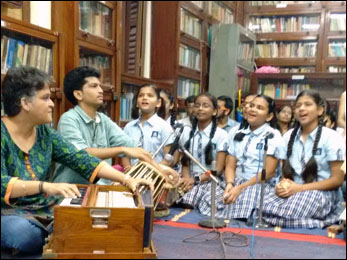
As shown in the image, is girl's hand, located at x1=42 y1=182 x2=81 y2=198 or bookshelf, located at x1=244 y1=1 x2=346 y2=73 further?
bookshelf, located at x1=244 y1=1 x2=346 y2=73

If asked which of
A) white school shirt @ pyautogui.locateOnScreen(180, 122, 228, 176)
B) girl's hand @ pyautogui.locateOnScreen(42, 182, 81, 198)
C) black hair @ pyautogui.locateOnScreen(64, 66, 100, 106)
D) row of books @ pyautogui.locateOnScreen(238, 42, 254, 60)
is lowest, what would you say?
girl's hand @ pyautogui.locateOnScreen(42, 182, 81, 198)

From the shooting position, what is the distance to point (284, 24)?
6.20 meters

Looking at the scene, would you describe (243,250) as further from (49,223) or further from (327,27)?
(327,27)

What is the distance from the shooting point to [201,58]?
535 centimetres

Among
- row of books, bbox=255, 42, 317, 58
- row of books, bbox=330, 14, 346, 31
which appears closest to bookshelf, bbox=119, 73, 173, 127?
row of books, bbox=255, 42, 317, 58

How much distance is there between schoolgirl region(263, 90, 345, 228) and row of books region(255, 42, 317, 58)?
388 cm

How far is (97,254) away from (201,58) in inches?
170

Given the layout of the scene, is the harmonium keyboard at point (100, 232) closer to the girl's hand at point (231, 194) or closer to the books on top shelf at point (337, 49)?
the girl's hand at point (231, 194)

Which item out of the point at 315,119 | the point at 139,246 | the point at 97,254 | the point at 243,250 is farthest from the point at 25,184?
the point at 315,119

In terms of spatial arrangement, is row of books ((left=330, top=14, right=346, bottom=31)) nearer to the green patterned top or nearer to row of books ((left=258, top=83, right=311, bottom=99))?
row of books ((left=258, top=83, right=311, bottom=99))

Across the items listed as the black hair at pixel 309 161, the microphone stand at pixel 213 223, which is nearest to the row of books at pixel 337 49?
the black hair at pixel 309 161

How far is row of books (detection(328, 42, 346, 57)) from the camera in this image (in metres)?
5.81

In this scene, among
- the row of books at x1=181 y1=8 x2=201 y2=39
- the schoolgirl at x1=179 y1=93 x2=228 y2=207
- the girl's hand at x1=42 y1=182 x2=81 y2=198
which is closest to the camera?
the girl's hand at x1=42 y1=182 x2=81 y2=198

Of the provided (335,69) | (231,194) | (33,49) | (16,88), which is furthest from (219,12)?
(16,88)
